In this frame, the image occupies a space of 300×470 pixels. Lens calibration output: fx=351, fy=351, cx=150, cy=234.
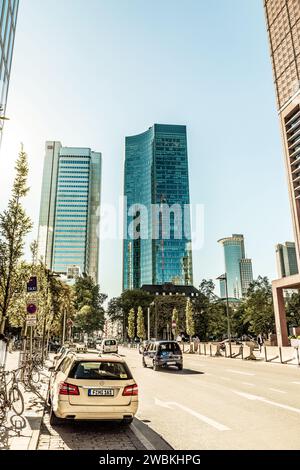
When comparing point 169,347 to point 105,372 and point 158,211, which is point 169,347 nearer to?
point 105,372

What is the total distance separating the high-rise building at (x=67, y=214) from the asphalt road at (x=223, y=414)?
533ft

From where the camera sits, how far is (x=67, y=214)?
604 ft

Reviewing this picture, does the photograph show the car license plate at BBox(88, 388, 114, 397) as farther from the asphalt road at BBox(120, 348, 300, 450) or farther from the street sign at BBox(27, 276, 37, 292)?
the street sign at BBox(27, 276, 37, 292)

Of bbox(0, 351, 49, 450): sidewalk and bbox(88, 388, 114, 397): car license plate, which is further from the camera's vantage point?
bbox(88, 388, 114, 397): car license plate

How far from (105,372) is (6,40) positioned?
22.0 meters

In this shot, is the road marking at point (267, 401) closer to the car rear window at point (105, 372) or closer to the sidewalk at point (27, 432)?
the car rear window at point (105, 372)

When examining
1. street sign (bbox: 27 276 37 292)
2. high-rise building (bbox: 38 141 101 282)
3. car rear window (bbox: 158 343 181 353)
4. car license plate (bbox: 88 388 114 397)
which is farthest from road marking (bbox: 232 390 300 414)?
high-rise building (bbox: 38 141 101 282)

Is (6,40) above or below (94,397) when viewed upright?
above

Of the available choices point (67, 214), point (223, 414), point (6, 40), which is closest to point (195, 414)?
point (223, 414)

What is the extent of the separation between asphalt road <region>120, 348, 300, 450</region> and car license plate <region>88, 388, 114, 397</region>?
1.33 meters

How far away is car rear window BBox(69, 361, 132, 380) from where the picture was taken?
7259 mm

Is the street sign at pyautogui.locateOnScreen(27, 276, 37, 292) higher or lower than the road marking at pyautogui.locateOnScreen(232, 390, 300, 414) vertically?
higher
